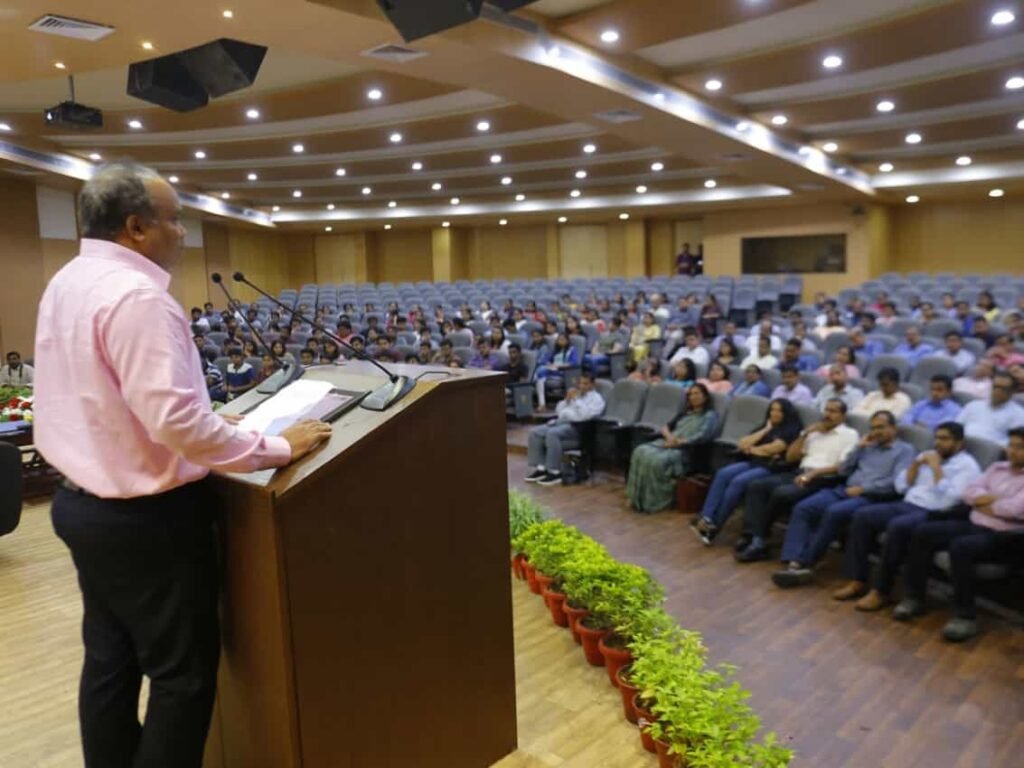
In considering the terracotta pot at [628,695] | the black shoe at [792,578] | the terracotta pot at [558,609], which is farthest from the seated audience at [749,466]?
the terracotta pot at [628,695]

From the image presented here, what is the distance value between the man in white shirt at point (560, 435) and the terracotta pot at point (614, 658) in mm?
3751

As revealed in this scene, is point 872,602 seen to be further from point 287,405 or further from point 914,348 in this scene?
point 914,348

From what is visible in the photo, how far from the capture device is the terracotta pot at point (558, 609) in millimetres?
3113

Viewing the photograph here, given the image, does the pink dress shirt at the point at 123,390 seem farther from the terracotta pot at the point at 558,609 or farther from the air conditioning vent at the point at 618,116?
the air conditioning vent at the point at 618,116

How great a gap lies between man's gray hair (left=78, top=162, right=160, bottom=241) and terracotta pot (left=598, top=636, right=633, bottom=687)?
1980 mm

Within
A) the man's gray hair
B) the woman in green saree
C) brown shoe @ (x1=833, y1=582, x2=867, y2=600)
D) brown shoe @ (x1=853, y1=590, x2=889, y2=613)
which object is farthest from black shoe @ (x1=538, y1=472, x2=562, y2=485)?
the man's gray hair

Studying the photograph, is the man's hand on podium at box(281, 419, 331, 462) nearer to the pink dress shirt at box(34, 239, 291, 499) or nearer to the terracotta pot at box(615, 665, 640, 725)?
the pink dress shirt at box(34, 239, 291, 499)

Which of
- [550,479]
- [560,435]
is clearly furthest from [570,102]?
[550,479]

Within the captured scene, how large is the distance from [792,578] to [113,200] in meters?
3.85

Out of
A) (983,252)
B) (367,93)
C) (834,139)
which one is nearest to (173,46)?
(367,93)

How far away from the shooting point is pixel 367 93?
8266 millimetres

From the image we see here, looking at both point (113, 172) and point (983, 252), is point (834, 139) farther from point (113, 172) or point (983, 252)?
point (113, 172)

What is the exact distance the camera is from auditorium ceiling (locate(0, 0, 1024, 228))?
552 centimetres

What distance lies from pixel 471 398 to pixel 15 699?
2.02m
